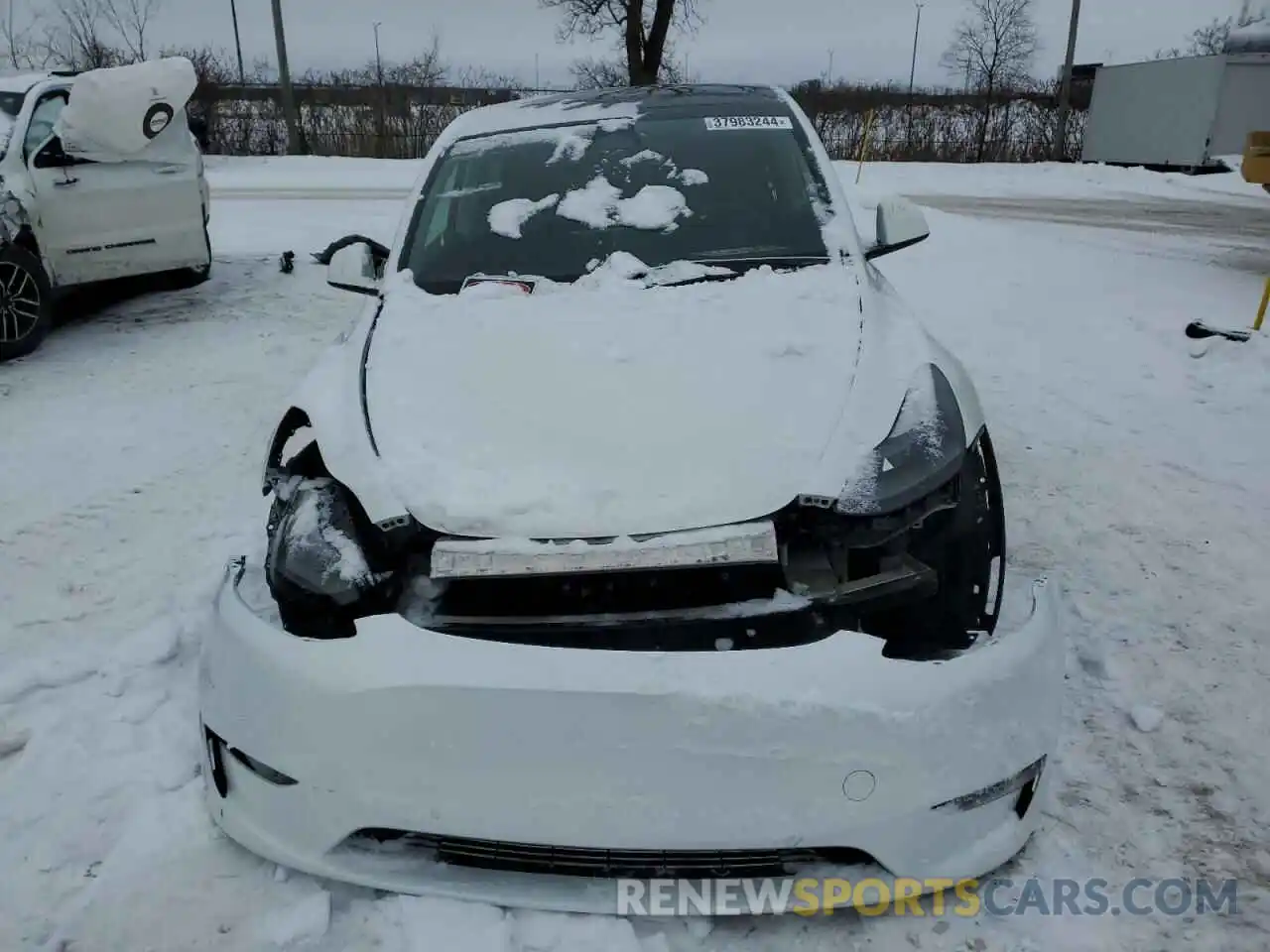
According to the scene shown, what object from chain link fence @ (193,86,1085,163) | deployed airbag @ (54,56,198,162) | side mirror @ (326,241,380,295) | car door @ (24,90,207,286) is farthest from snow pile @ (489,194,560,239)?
chain link fence @ (193,86,1085,163)

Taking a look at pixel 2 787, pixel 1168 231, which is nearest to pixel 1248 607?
pixel 2 787

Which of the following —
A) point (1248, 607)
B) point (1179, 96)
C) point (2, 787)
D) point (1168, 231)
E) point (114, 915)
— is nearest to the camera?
point (114, 915)

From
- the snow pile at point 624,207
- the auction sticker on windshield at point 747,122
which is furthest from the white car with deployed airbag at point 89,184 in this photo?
the auction sticker on windshield at point 747,122

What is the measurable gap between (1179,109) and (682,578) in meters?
24.1

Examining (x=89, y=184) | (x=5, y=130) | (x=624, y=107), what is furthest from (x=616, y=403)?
(x=5, y=130)

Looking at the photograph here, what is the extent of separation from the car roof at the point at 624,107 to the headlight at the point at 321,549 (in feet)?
6.63

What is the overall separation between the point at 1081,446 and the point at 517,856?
149 inches

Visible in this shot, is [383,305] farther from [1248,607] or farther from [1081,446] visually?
[1081,446]

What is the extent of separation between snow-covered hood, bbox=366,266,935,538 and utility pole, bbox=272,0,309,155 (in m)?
24.5

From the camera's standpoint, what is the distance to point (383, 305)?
2906mm

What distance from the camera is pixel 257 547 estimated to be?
3.65 m

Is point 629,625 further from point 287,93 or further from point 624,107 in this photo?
point 287,93

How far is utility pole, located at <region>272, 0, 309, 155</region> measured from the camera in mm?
23438

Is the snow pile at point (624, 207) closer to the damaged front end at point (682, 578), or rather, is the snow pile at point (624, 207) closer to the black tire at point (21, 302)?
the damaged front end at point (682, 578)
